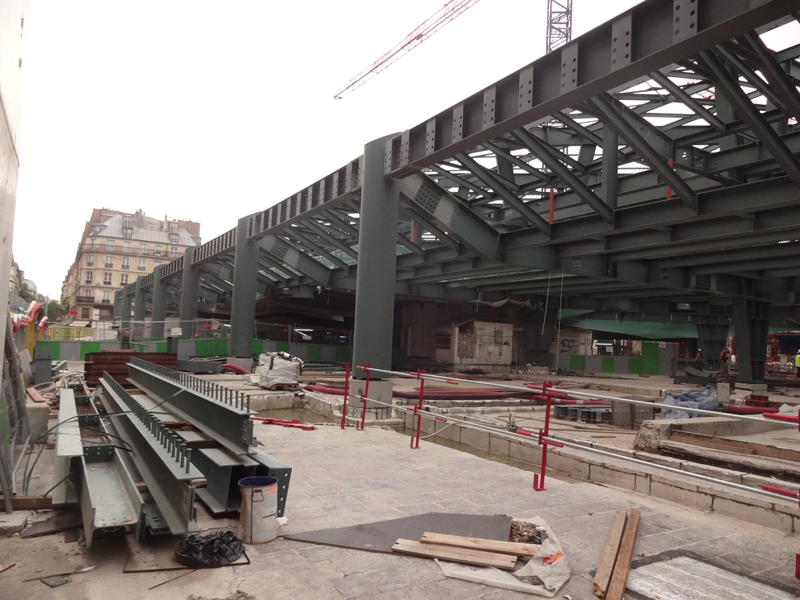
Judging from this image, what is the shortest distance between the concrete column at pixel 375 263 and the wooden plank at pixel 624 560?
804 centimetres

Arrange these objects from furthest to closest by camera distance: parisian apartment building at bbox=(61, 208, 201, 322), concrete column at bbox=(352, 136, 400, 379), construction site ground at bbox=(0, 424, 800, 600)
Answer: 1. parisian apartment building at bbox=(61, 208, 201, 322)
2. concrete column at bbox=(352, 136, 400, 379)
3. construction site ground at bbox=(0, 424, 800, 600)

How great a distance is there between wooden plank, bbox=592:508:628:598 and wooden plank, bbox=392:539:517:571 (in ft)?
1.90

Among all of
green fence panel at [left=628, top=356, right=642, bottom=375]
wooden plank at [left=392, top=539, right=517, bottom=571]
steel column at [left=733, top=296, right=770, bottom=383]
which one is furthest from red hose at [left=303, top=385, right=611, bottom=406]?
green fence panel at [left=628, top=356, right=642, bottom=375]

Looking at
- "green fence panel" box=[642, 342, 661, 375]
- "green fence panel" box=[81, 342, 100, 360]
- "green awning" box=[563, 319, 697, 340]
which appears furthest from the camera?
"green awning" box=[563, 319, 697, 340]

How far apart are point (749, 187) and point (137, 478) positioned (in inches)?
469

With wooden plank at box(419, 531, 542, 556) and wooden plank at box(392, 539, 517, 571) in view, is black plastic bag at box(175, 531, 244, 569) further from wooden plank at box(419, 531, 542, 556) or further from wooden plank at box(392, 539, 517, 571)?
wooden plank at box(419, 531, 542, 556)

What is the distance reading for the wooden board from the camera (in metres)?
8.59

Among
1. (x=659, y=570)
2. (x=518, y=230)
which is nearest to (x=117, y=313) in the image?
(x=518, y=230)

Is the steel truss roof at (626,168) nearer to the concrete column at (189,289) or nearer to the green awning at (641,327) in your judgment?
the concrete column at (189,289)

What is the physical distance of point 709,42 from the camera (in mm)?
6699

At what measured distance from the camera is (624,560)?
402 centimetres

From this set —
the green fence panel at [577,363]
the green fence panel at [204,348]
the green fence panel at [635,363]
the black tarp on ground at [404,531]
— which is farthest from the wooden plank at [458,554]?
the green fence panel at [635,363]

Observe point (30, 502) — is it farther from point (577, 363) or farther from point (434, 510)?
point (577, 363)

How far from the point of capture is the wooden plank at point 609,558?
362cm
